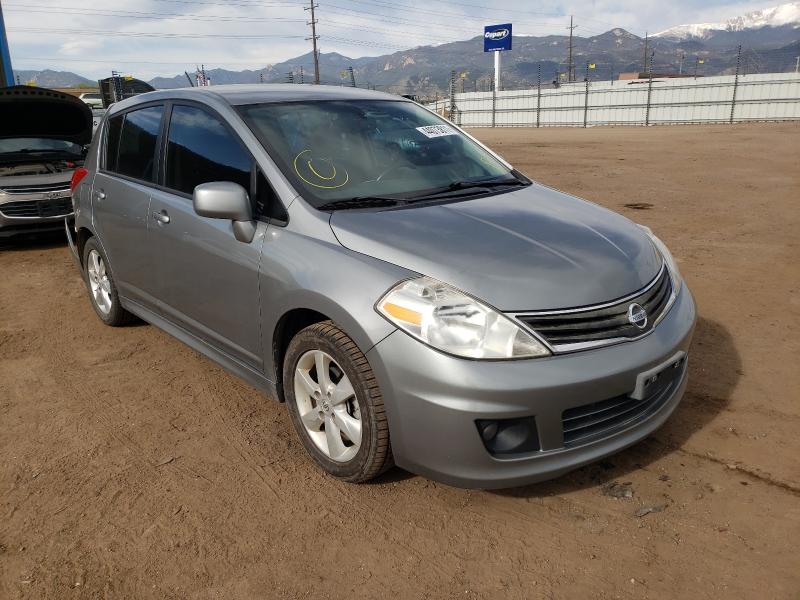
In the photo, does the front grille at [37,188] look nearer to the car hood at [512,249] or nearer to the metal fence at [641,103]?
the car hood at [512,249]

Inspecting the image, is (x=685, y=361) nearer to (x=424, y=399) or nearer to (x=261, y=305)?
(x=424, y=399)

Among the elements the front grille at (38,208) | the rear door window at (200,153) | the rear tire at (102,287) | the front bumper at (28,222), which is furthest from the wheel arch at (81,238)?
the front grille at (38,208)

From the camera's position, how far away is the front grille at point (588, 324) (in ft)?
7.76

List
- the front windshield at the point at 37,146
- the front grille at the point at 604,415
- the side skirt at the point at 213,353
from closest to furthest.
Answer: the front grille at the point at 604,415 → the side skirt at the point at 213,353 → the front windshield at the point at 37,146

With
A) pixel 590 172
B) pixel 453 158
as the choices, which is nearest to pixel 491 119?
pixel 590 172

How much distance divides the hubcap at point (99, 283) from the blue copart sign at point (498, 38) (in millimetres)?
61028

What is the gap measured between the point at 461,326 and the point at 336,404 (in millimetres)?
720

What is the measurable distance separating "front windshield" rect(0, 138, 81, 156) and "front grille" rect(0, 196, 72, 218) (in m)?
0.95

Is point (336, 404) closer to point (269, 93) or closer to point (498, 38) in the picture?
point (269, 93)

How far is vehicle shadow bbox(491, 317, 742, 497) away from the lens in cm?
280

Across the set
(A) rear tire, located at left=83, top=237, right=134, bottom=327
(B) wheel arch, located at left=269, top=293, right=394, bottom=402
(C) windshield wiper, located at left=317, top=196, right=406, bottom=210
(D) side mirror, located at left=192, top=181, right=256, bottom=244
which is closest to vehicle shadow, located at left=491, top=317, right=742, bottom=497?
(B) wheel arch, located at left=269, top=293, right=394, bottom=402

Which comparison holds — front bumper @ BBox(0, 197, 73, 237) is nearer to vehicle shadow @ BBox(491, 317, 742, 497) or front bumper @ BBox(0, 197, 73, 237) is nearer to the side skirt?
the side skirt

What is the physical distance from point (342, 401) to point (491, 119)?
1621 inches

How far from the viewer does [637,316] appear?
256 centimetres
